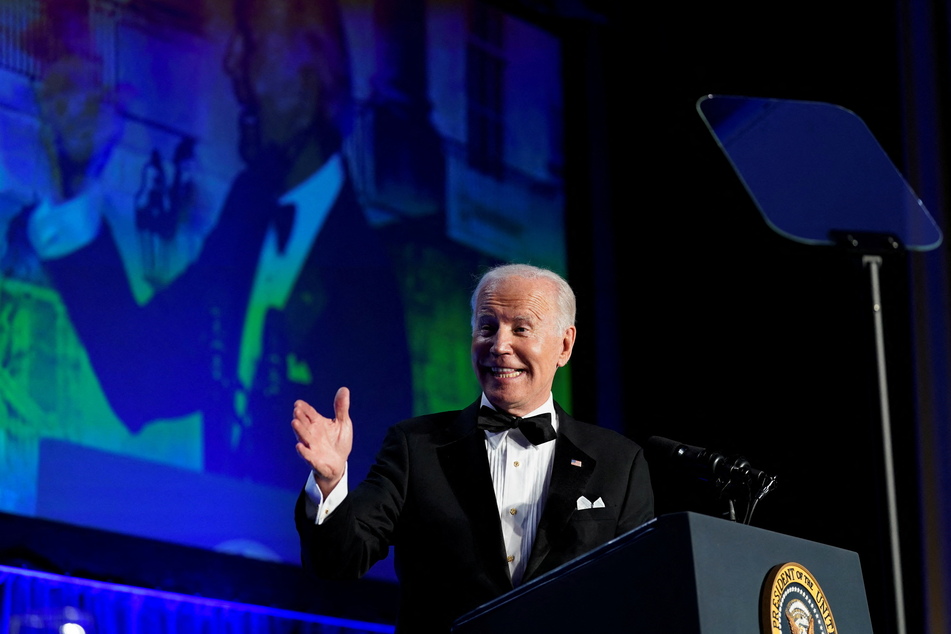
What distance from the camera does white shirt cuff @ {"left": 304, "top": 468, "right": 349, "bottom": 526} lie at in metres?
2.05

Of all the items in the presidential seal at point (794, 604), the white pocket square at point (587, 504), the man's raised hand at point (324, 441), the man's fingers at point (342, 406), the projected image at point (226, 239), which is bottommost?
the presidential seal at point (794, 604)

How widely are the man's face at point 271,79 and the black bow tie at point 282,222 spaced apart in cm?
17

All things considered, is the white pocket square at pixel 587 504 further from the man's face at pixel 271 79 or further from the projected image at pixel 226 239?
the man's face at pixel 271 79

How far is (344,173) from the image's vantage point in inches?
158

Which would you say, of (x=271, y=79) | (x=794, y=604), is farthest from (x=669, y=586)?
(x=271, y=79)

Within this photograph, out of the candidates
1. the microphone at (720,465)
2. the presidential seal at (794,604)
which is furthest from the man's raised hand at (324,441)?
the presidential seal at (794,604)

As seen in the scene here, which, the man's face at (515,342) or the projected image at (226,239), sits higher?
the projected image at (226,239)

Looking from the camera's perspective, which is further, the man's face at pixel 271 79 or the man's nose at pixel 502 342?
the man's face at pixel 271 79

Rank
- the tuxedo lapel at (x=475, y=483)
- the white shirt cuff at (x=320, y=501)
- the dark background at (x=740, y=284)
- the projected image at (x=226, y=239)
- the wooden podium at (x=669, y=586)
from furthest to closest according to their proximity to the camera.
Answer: the dark background at (x=740, y=284), the projected image at (x=226, y=239), the tuxedo lapel at (x=475, y=483), the white shirt cuff at (x=320, y=501), the wooden podium at (x=669, y=586)

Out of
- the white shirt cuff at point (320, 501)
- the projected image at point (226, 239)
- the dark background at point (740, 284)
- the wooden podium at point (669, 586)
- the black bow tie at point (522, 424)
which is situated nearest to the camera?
the wooden podium at point (669, 586)

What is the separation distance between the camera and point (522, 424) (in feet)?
7.95

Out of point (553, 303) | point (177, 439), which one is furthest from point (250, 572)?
point (553, 303)

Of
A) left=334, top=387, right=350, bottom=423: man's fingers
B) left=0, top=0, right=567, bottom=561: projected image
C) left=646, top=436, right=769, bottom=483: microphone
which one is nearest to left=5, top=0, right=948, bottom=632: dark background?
left=0, top=0, right=567, bottom=561: projected image

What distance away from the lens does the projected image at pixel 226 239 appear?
10.8ft
